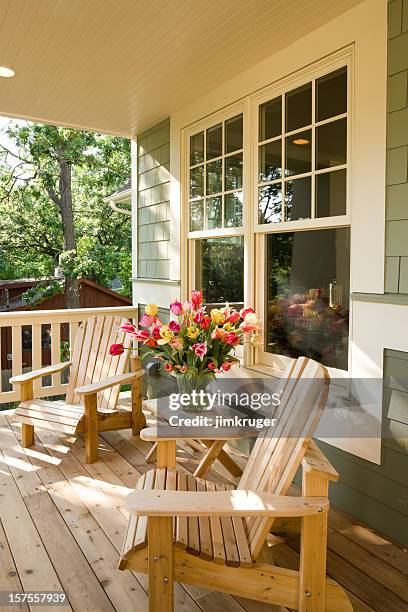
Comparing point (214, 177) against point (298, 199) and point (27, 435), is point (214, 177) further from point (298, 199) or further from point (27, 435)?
point (27, 435)

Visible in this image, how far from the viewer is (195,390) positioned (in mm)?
2693

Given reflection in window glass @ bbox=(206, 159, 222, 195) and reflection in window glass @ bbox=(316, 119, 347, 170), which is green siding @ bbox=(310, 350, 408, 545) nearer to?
reflection in window glass @ bbox=(316, 119, 347, 170)

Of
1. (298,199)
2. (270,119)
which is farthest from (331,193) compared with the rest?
(270,119)

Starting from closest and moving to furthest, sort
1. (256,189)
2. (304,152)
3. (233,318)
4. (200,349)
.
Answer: (200,349) < (233,318) < (304,152) < (256,189)

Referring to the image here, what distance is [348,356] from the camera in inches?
109

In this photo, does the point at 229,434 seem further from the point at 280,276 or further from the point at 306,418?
the point at 280,276

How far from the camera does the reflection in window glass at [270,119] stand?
10.5 ft

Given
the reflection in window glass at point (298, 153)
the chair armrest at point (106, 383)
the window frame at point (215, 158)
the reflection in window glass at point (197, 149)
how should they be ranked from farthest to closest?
1. the reflection in window glass at point (197, 149)
2. the window frame at point (215, 158)
3. the chair armrest at point (106, 383)
4. the reflection in window glass at point (298, 153)

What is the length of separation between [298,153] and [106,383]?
6.78 ft

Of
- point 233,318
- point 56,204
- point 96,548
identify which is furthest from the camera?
point 56,204

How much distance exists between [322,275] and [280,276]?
416 millimetres

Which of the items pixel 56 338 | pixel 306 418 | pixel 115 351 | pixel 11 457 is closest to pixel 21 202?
pixel 56 338

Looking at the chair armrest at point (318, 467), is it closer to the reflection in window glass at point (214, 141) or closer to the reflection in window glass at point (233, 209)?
the reflection in window glass at point (233, 209)

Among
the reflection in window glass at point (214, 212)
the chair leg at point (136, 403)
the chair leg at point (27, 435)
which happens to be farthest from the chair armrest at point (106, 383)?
the reflection in window glass at point (214, 212)
